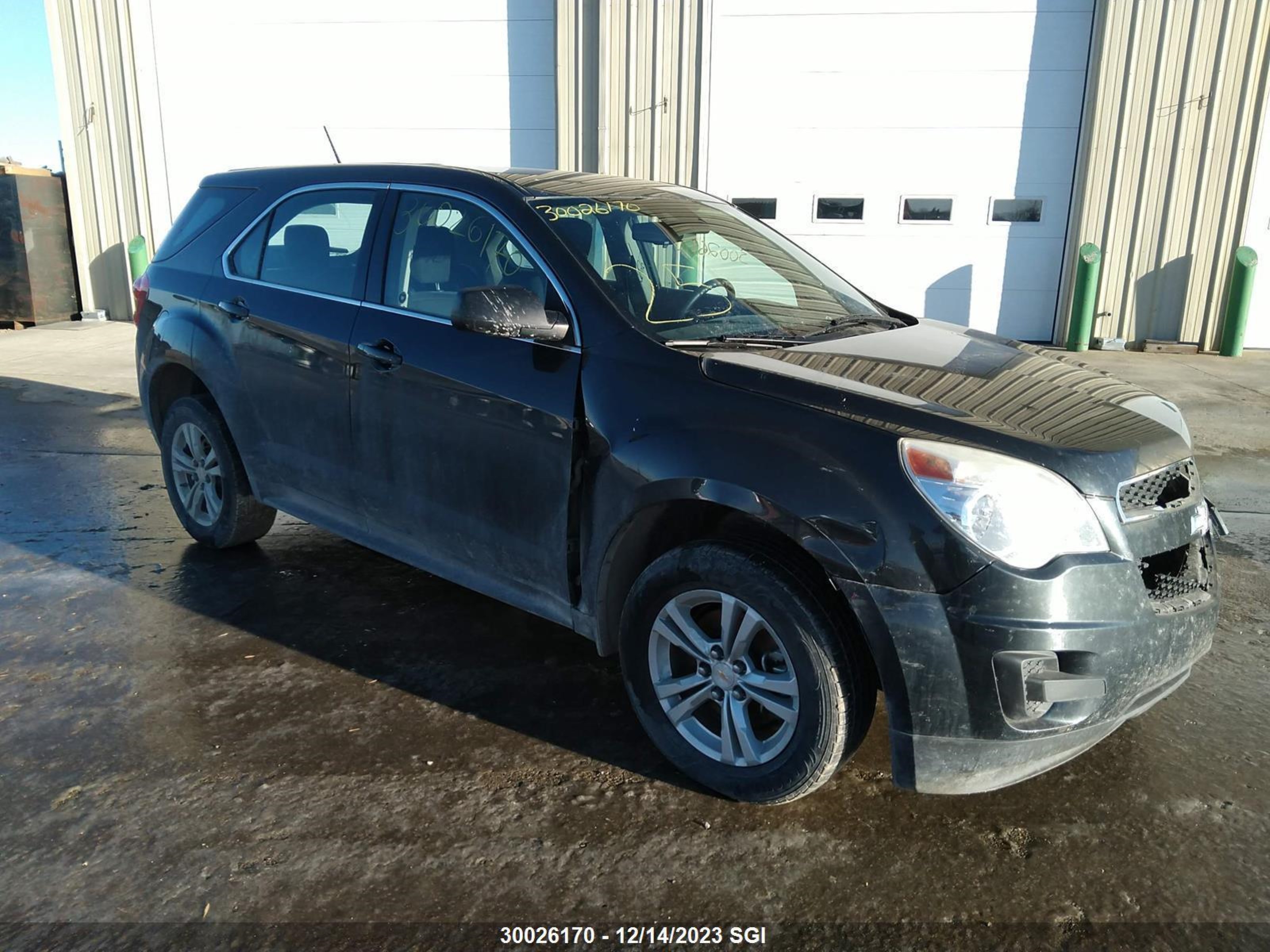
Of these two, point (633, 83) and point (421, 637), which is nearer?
point (421, 637)

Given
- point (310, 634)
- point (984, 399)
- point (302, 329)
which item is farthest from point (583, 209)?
point (310, 634)

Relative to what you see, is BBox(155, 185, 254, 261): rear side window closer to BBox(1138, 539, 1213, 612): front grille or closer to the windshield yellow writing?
the windshield yellow writing

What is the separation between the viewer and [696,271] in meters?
3.61

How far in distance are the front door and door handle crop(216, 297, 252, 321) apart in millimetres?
784

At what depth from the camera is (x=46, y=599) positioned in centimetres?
434

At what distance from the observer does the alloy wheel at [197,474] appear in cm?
464

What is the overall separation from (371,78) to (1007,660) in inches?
471

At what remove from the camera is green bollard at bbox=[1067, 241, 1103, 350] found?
37.0 ft

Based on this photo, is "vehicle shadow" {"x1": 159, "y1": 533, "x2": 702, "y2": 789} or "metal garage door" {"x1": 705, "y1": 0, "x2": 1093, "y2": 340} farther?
"metal garage door" {"x1": 705, "y1": 0, "x2": 1093, "y2": 340}

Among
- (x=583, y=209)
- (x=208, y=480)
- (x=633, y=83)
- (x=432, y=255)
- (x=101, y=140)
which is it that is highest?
(x=633, y=83)

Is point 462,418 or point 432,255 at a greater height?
point 432,255

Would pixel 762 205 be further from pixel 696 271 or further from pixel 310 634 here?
pixel 310 634

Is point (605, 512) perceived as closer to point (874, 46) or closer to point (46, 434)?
point (46, 434)

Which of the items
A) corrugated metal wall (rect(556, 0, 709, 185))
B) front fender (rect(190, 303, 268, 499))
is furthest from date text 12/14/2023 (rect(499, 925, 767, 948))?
corrugated metal wall (rect(556, 0, 709, 185))
